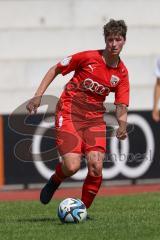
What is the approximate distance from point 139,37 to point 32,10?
303 cm

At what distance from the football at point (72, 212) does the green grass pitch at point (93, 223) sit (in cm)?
8

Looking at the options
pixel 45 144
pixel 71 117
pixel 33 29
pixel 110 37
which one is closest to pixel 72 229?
pixel 71 117

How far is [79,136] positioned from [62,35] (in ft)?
40.7

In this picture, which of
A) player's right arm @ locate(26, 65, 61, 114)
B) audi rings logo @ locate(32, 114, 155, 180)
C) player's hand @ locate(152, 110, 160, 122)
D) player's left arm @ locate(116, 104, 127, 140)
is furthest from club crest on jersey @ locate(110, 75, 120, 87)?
player's hand @ locate(152, 110, 160, 122)

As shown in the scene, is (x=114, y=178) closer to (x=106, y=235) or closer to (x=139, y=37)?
(x=139, y=37)

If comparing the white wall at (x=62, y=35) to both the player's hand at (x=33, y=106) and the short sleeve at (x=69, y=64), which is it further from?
the player's hand at (x=33, y=106)

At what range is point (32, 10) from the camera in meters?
20.6

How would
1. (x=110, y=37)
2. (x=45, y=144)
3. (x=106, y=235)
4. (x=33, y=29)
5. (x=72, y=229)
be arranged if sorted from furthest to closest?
(x=33, y=29), (x=45, y=144), (x=110, y=37), (x=72, y=229), (x=106, y=235)

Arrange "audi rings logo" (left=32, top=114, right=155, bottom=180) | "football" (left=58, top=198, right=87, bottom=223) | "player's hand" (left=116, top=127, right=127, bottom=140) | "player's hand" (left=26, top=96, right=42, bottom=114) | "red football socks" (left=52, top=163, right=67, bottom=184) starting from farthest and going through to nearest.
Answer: "audi rings logo" (left=32, top=114, right=155, bottom=180)
"red football socks" (left=52, top=163, right=67, bottom=184)
"player's hand" (left=116, top=127, right=127, bottom=140)
"football" (left=58, top=198, right=87, bottom=223)
"player's hand" (left=26, top=96, right=42, bottom=114)

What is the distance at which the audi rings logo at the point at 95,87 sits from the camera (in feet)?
26.3

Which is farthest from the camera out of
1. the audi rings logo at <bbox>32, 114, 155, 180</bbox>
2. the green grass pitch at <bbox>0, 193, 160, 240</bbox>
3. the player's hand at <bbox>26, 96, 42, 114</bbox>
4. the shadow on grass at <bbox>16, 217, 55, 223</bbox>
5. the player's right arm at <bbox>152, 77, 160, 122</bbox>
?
the audi rings logo at <bbox>32, 114, 155, 180</bbox>

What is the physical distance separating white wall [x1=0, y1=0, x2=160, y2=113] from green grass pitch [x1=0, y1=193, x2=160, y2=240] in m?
8.92

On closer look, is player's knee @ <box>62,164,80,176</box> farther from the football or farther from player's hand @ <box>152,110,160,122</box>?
player's hand @ <box>152,110,160,122</box>

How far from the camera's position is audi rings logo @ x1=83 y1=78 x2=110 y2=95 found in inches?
316
